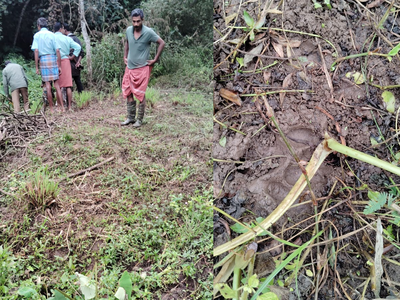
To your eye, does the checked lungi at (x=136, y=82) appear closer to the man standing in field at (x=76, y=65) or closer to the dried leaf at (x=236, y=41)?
the man standing in field at (x=76, y=65)

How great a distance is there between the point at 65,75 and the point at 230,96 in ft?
1.68

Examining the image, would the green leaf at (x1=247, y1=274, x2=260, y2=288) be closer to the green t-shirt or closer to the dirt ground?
the dirt ground

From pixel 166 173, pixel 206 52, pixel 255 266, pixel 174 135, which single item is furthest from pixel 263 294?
pixel 206 52

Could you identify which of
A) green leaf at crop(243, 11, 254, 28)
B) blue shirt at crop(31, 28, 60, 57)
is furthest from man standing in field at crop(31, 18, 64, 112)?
green leaf at crop(243, 11, 254, 28)

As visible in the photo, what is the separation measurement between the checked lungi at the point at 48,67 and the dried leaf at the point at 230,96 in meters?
0.51

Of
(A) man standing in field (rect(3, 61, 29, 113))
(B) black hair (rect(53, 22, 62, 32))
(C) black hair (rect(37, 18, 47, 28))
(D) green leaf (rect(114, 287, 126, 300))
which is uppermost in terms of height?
(C) black hair (rect(37, 18, 47, 28))

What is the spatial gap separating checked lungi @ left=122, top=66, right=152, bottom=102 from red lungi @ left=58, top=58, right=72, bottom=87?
0.23m

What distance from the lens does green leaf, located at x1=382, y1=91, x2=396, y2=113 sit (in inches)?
36.8

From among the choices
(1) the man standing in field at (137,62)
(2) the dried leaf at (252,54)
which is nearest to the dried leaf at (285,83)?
(2) the dried leaf at (252,54)

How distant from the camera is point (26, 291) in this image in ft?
2.34

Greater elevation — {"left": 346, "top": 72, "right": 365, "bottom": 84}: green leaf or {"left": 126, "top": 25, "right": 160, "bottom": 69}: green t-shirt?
{"left": 126, "top": 25, "right": 160, "bottom": 69}: green t-shirt

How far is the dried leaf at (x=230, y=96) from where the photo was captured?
939 millimetres

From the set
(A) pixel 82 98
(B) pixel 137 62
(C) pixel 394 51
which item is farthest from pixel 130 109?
(C) pixel 394 51

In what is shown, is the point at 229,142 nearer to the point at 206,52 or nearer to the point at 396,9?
the point at 206,52
